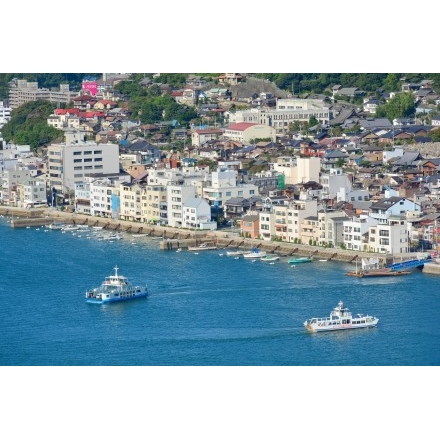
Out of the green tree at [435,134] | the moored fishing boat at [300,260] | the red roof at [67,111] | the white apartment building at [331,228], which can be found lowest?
the moored fishing boat at [300,260]

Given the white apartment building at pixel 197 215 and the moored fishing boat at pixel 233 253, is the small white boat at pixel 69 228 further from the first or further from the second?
the moored fishing boat at pixel 233 253

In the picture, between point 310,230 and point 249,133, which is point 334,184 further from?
point 249,133

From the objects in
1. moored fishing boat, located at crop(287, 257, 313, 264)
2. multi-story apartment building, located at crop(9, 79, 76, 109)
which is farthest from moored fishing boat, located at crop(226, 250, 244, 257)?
multi-story apartment building, located at crop(9, 79, 76, 109)

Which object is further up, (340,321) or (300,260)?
(300,260)

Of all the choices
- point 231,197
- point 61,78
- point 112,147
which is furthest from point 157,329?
point 61,78

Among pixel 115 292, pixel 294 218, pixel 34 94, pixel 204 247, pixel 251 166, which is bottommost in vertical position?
pixel 115 292

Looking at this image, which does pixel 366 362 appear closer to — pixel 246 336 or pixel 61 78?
pixel 246 336

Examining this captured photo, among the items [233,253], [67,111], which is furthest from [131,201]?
[67,111]

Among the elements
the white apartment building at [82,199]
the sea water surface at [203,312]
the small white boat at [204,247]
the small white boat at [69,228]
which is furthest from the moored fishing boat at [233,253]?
the white apartment building at [82,199]
